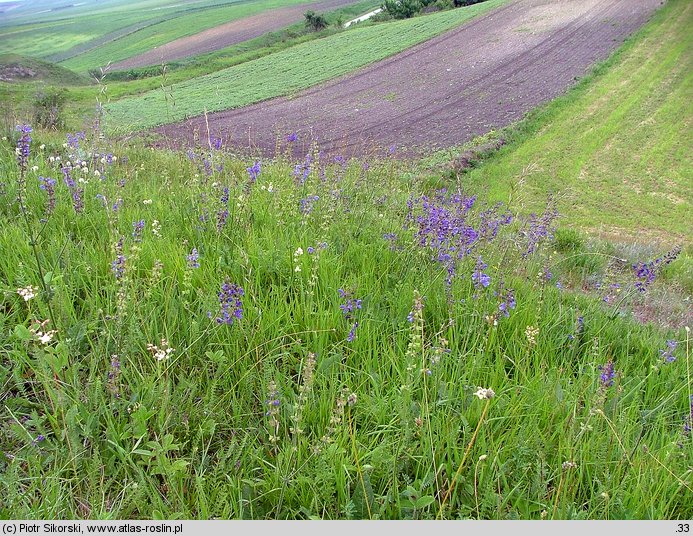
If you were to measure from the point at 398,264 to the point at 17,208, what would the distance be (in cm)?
278

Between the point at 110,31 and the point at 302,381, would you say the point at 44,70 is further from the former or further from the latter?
the point at 110,31

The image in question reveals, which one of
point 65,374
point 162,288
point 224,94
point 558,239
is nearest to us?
point 65,374

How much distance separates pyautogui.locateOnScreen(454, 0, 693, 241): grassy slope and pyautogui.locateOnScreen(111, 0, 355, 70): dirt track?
33354 mm

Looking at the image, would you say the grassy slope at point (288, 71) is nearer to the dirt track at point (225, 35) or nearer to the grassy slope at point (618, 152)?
the dirt track at point (225, 35)

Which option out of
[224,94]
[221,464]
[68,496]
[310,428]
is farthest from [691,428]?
[224,94]

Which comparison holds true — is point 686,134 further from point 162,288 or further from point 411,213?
point 162,288

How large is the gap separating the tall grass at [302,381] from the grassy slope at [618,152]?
25.8 feet

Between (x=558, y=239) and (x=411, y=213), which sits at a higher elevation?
(x=411, y=213)

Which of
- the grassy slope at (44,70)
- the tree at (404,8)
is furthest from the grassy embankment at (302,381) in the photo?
the tree at (404,8)

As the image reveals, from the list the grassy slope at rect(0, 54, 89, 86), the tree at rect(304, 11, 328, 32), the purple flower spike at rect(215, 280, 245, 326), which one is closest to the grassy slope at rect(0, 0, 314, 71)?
the grassy slope at rect(0, 54, 89, 86)

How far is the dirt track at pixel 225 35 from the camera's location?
1721 inches

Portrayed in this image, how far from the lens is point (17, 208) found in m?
3.53

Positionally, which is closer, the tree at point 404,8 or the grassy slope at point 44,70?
the grassy slope at point 44,70

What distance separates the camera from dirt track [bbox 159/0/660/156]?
1894 cm
